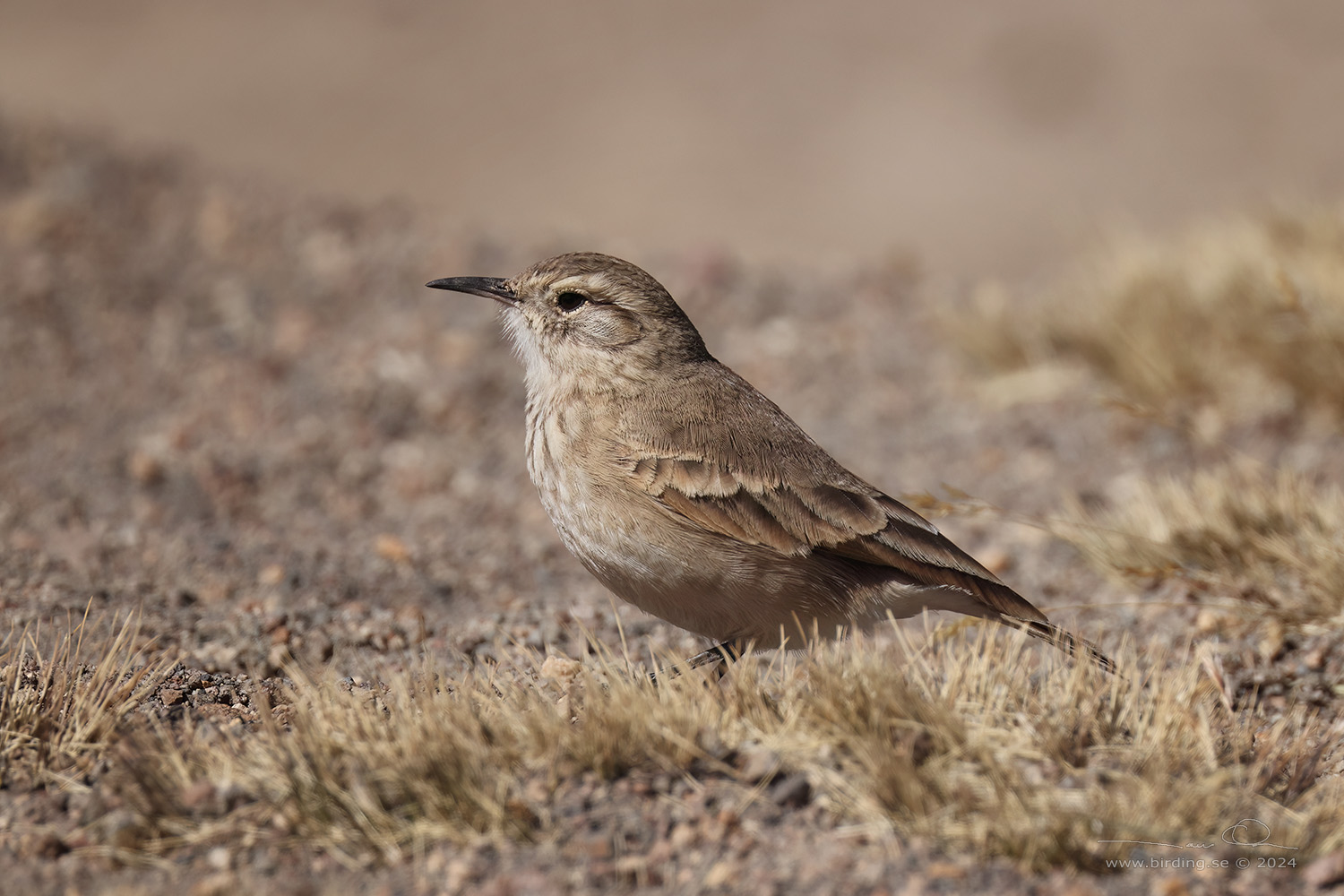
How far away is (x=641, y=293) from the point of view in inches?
173

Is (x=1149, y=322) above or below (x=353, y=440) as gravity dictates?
above

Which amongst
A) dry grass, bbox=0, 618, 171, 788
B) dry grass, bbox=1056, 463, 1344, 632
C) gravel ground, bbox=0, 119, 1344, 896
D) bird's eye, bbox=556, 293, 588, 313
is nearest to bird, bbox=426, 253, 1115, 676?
bird's eye, bbox=556, 293, 588, 313

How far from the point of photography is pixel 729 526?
3834 mm

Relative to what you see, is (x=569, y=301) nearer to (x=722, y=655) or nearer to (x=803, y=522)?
(x=803, y=522)

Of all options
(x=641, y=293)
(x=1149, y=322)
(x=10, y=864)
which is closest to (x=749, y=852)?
(x=10, y=864)

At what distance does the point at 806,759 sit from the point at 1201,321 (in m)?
6.26

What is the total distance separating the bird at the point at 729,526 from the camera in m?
3.80

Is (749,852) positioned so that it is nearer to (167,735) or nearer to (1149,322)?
(167,735)

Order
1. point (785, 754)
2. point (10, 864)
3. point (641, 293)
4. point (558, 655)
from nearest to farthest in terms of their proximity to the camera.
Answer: point (10, 864) < point (785, 754) < point (558, 655) < point (641, 293)

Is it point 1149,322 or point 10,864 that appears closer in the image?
point 10,864

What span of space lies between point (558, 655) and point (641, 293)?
1.44 m
